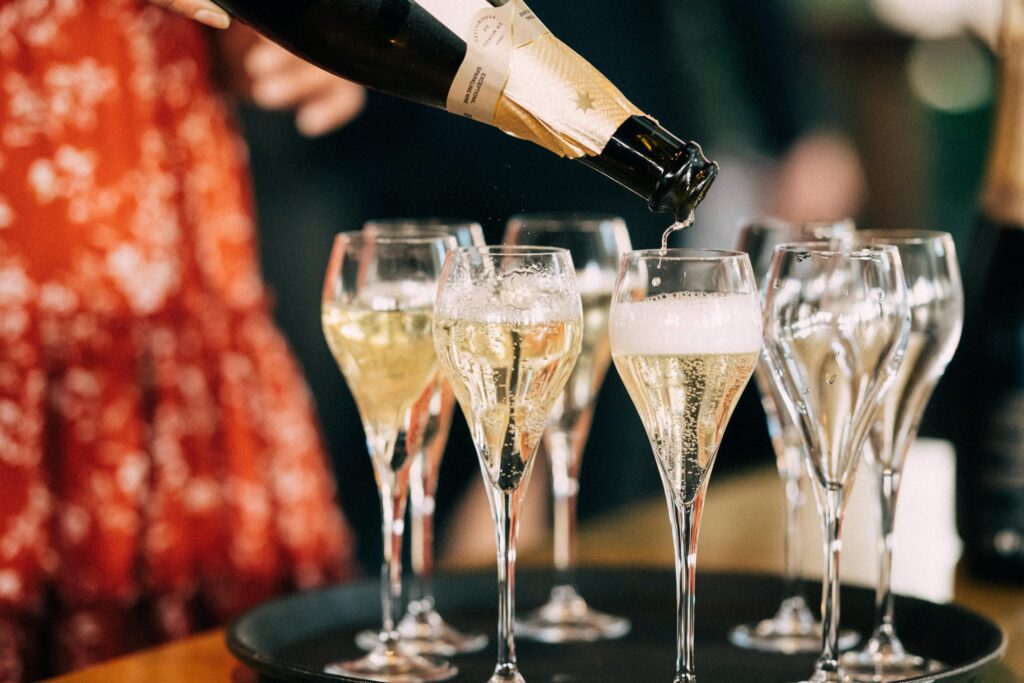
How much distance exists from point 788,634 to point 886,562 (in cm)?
10

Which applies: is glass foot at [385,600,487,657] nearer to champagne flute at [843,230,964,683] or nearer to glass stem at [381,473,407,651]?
glass stem at [381,473,407,651]

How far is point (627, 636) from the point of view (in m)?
1.05

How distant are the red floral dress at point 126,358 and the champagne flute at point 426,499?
54 cm

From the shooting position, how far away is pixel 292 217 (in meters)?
2.54

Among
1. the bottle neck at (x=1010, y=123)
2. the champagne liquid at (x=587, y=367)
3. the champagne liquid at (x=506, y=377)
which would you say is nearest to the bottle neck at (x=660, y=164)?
the champagne liquid at (x=506, y=377)

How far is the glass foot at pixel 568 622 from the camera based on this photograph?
41.7 inches

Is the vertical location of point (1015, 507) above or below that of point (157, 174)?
below

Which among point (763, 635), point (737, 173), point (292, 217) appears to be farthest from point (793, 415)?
point (737, 173)

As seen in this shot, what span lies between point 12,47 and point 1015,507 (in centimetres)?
118

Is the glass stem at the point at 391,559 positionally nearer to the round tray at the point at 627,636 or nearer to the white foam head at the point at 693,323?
the round tray at the point at 627,636

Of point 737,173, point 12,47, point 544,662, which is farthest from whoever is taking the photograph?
point 737,173

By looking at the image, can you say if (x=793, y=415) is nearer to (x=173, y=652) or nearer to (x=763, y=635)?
(x=763, y=635)

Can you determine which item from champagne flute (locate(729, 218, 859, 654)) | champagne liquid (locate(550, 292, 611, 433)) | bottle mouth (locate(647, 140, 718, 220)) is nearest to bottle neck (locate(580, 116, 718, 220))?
bottle mouth (locate(647, 140, 718, 220))

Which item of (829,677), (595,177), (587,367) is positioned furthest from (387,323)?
(595,177)
